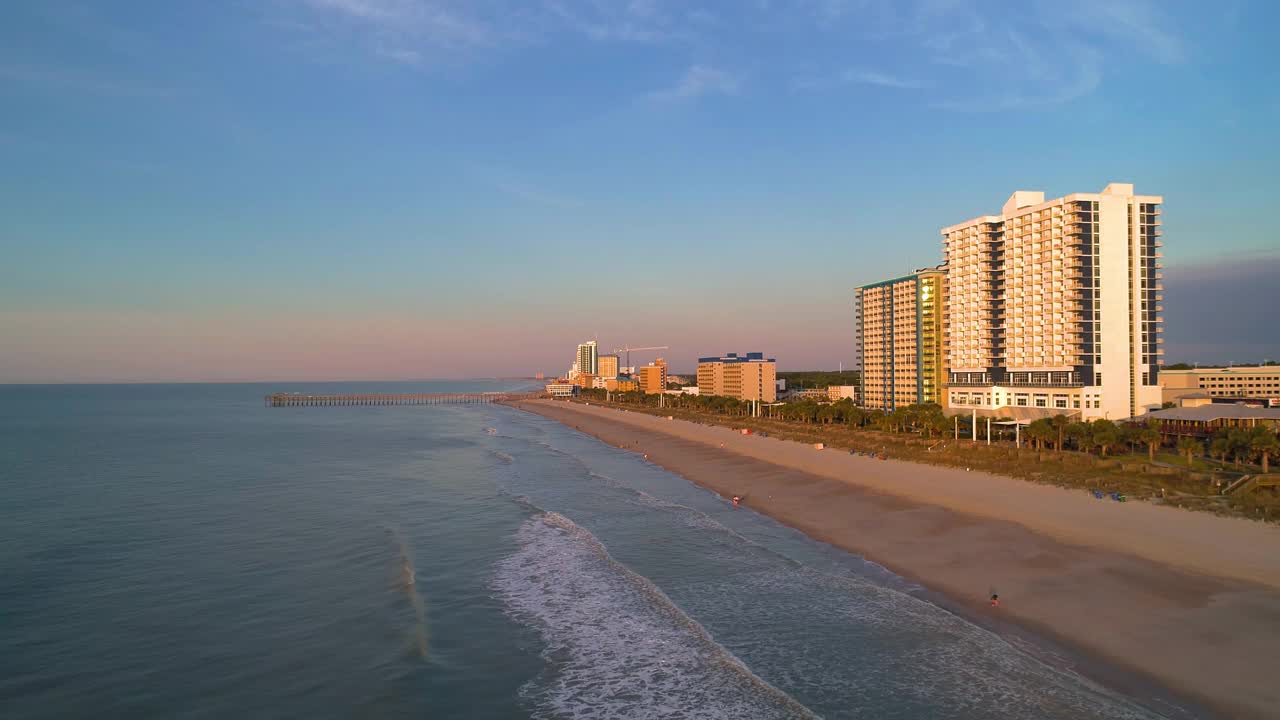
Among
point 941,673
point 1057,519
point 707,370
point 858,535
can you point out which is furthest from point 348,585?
point 707,370

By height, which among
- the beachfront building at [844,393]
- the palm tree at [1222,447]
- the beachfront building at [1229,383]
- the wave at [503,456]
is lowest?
the wave at [503,456]

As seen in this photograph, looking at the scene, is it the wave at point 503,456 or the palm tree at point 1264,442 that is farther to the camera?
the wave at point 503,456

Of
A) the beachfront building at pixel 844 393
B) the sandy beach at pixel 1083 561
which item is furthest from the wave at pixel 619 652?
the beachfront building at pixel 844 393

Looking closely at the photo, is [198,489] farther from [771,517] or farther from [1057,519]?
[1057,519]

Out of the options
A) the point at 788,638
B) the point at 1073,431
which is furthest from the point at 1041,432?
the point at 788,638

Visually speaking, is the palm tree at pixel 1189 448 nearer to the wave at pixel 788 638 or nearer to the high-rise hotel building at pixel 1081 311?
the high-rise hotel building at pixel 1081 311

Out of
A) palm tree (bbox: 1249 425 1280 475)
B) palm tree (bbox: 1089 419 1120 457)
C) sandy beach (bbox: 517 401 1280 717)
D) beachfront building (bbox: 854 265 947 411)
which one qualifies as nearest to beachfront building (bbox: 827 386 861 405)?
beachfront building (bbox: 854 265 947 411)

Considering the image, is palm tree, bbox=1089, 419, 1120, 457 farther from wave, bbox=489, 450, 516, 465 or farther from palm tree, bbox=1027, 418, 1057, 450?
wave, bbox=489, 450, 516, 465

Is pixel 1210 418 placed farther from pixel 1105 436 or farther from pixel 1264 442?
pixel 1264 442
